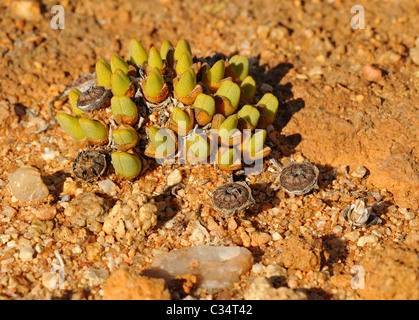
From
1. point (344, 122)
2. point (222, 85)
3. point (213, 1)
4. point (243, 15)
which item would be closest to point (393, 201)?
point (344, 122)

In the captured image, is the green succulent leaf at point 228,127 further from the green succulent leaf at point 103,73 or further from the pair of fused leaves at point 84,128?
the green succulent leaf at point 103,73

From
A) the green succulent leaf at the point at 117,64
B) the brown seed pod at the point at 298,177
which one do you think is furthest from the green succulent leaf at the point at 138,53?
the brown seed pod at the point at 298,177

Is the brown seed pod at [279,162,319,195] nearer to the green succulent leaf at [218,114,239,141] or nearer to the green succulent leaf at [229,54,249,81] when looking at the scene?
the green succulent leaf at [218,114,239,141]

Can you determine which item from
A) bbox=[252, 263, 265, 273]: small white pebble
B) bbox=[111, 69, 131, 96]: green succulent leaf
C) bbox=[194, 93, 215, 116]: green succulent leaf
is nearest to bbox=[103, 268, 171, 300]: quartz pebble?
bbox=[252, 263, 265, 273]: small white pebble

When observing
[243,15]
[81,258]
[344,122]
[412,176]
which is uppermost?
[243,15]

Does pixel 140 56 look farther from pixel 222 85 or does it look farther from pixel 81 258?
pixel 81 258
